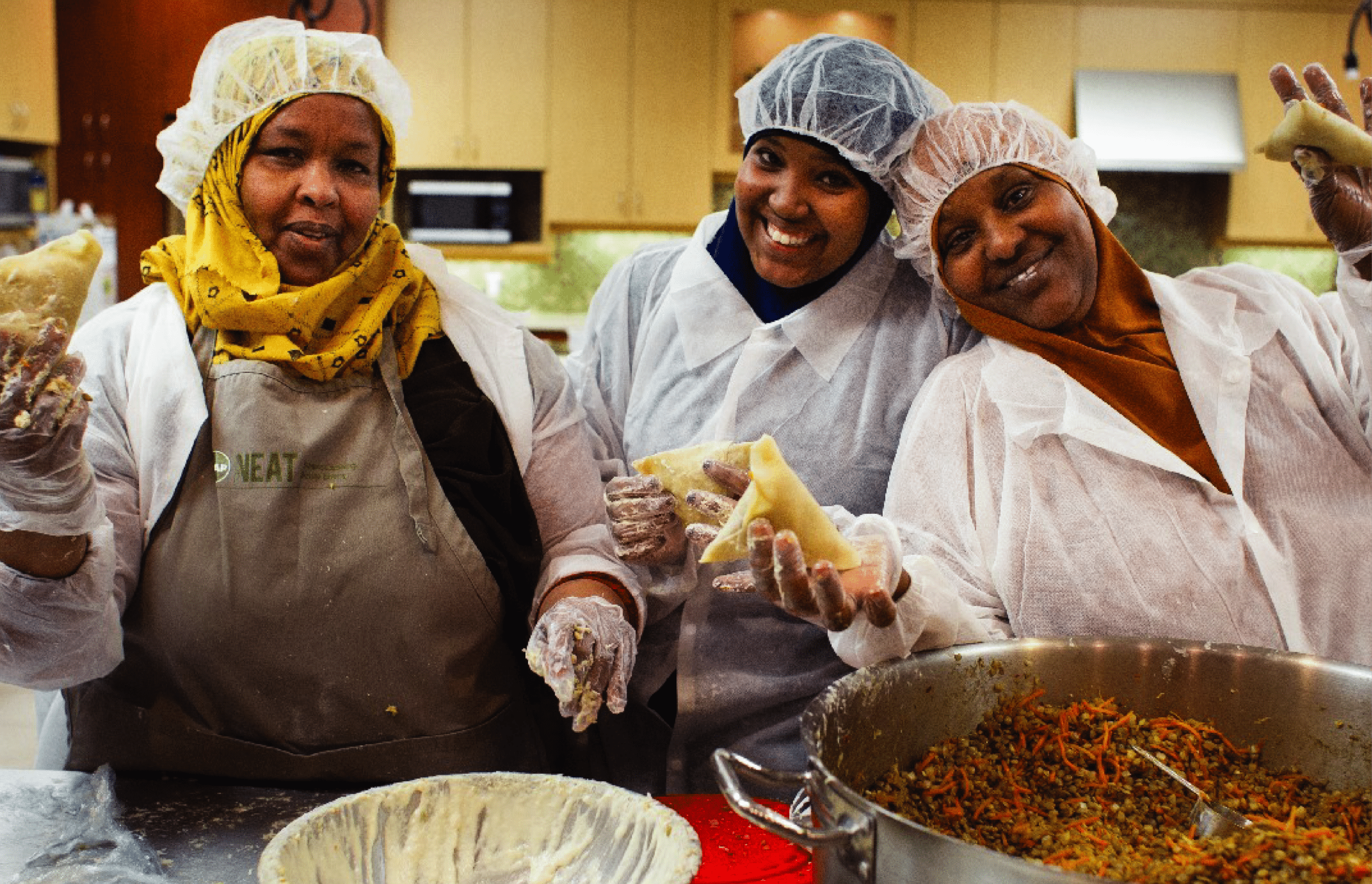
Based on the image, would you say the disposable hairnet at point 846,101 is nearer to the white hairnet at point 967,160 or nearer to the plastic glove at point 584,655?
the white hairnet at point 967,160

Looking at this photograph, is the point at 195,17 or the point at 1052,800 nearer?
the point at 1052,800

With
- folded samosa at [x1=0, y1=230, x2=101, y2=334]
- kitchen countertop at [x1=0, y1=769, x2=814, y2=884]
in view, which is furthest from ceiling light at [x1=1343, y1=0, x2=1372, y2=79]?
Answer: folded samosa at [x1=0, y1=230, x2=101, y2=334]

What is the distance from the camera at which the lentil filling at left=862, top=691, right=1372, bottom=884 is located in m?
1.17

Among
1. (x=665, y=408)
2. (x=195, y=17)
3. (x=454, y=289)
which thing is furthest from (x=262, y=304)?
(x=195, y=17)

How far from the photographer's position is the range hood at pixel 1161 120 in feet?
20.0

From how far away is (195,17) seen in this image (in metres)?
5.45

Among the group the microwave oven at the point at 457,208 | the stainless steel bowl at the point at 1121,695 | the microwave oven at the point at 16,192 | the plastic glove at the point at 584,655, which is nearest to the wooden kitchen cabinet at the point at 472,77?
the microwave oven at the point at 457,208

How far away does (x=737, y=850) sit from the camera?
147cm

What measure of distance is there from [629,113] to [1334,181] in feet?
16.9

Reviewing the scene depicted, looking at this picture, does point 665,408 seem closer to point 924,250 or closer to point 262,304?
point 924,250

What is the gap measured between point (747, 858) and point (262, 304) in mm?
1043

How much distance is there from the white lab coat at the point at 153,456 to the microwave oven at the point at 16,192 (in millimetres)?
3306

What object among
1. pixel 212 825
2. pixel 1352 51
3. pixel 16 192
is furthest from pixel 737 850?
pixel 16 192

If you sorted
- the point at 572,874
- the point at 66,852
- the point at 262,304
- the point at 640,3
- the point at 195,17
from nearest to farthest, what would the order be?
the point at 572,874 → the point at 66,852 → the point at 262,304 → the point at 195,17 → the point at 640,3
